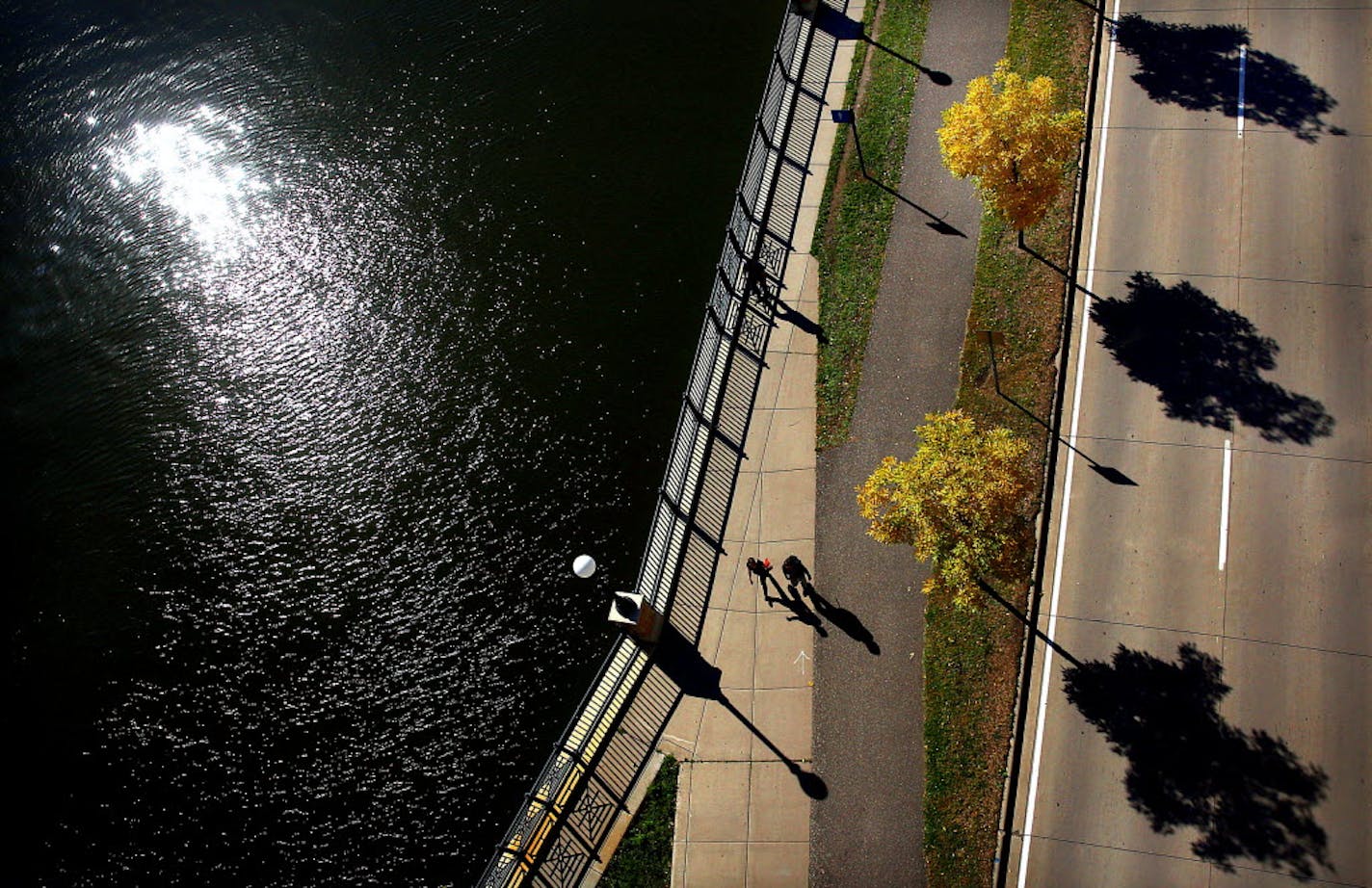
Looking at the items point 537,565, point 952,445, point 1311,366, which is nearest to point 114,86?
point 537,565

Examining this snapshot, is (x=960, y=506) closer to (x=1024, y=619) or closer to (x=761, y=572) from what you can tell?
(x=1024, y=619)

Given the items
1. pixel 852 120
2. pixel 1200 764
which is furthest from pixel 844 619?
pixel 852 120

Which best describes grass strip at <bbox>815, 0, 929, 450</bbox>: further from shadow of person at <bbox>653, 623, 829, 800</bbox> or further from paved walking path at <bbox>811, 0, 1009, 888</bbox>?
shadow of person at <bbox>653, 623, 829, 800</bbox>

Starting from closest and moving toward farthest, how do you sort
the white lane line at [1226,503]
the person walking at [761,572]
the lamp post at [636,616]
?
the white lane line at [1226,503], the lamp post at [636,616], the person walking at [761,572]

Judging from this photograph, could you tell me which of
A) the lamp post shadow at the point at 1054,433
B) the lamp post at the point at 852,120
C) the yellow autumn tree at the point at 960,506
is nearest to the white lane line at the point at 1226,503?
the lamp post shadow at the point at 1054,433

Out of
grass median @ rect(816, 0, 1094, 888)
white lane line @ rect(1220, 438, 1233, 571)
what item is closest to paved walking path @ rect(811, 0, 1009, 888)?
grass median @ rect(816, 0, 1094, 888)

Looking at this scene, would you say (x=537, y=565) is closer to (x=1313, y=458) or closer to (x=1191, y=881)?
(x=1191, y=881)

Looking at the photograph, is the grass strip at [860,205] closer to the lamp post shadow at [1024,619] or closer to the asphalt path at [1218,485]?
the lamp post shadow at [1024,619]
